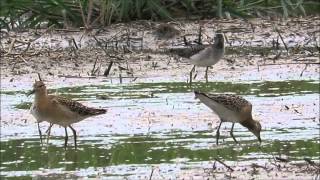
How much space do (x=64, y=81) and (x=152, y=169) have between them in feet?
18.7

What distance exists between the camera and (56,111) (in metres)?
10.5

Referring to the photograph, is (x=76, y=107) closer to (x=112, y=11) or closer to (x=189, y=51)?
(x=189, y=51)

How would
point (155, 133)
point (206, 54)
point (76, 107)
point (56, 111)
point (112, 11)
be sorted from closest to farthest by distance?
point (56, 111) < point (76, 107) < point (155, 133) < point (206, 54) < point (112, 11)

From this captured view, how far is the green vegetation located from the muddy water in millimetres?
4494

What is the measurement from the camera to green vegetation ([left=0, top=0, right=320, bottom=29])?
18.3m

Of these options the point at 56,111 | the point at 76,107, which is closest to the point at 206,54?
the point at 76,107

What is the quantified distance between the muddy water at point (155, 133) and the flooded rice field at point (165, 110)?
0.04ft

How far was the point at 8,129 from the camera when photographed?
11188mm

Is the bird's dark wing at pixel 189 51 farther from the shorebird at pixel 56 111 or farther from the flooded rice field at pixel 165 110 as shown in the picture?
the shorebird at pixel 56 111

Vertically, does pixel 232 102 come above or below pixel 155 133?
above

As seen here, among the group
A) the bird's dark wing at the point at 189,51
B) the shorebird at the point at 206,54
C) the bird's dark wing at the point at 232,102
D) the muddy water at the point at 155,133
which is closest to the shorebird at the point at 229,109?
the bird's dark wing at the point at 232,102

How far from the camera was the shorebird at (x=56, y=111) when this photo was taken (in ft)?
34.4

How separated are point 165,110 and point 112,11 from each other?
654 centimetres

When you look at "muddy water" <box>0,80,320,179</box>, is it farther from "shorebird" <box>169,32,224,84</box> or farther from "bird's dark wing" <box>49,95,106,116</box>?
"shorebird" <box>169,32,224,84</box>
